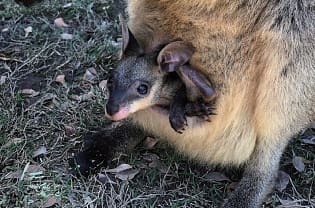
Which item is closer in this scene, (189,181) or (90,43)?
(189,181)

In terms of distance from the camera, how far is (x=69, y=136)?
12.7 feet

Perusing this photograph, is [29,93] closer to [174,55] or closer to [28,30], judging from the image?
[28,30]

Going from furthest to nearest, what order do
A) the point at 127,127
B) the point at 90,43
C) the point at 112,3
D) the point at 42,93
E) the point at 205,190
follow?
the point at 112,3
the point at 90,43
the point at 42,93
the point at 127,127
the point at 205,190

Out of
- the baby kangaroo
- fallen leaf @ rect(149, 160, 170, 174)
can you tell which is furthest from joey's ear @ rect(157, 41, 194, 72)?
fallen leaf @ rect(149, 160, 170, 174)

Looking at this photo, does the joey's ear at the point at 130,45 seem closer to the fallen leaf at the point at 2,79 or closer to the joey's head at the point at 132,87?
the joey's head at the point at 132,87

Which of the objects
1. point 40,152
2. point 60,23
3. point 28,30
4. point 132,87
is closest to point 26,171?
point 40,152

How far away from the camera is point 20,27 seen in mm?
4801

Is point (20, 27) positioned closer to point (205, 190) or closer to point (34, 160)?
point (34, 160)

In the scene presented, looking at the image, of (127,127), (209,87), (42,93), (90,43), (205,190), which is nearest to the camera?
(209,87)

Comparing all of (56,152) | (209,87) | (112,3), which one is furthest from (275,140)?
(112,3)

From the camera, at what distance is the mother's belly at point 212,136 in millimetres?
3316

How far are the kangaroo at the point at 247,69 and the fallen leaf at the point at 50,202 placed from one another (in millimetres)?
643

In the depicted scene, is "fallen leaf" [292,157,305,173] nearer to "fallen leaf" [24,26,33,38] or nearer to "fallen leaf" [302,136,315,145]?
"fallen leaf" [302,136,315,145]

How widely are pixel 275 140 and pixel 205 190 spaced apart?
51 cm
